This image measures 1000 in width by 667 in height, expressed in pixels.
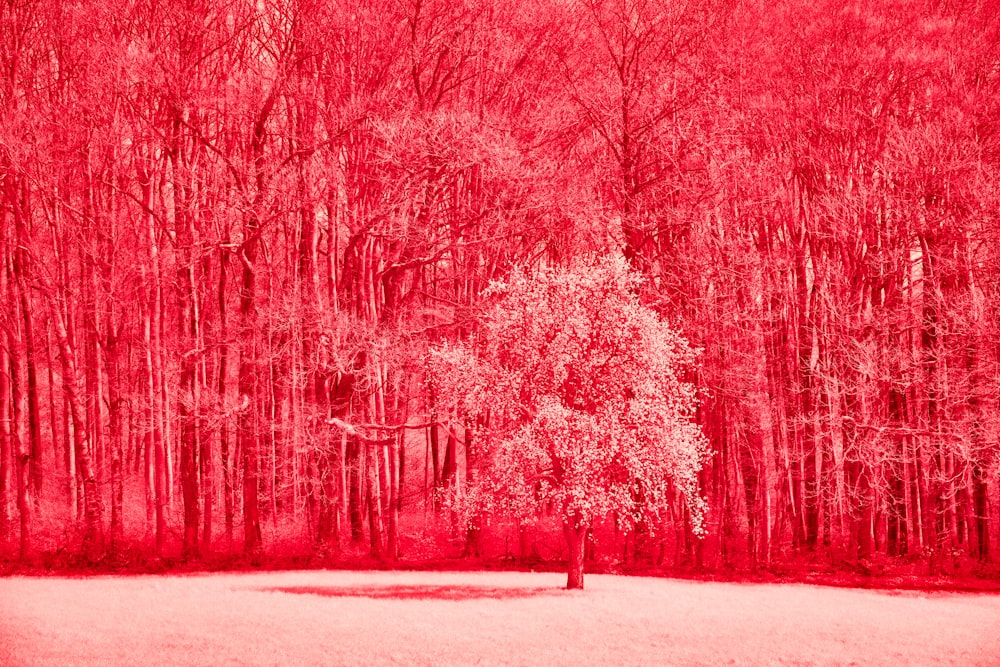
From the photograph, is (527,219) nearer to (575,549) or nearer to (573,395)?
(573,395)

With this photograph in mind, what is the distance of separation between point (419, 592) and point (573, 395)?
5.72 m

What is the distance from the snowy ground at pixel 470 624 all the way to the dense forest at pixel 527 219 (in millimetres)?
5389

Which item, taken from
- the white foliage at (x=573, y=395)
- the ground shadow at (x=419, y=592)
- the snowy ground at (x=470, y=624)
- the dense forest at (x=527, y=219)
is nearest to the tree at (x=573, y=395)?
the white foliage at (x=573, y=395)

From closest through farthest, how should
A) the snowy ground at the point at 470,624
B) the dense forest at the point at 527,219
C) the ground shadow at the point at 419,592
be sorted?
1. the snowy ground at the point at 470,624
2. the ground shadow at the point at 419,592
3. the dense forest at the point at 527,219

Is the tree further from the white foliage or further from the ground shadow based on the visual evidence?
the ground shadow

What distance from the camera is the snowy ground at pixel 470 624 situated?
16375mm

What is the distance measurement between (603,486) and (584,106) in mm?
13785

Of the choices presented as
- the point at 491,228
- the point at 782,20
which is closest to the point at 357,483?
the point at 491,228

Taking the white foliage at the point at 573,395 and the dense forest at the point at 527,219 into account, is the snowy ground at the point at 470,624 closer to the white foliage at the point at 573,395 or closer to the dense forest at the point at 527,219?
the white foliage at the point at 573,395

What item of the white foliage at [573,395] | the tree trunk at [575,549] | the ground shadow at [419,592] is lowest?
the ground shadow at [419,592]

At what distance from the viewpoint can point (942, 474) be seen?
28484 mm

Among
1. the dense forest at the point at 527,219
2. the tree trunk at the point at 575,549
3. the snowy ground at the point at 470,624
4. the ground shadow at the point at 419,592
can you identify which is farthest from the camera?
the dense forest at the point at 527,219

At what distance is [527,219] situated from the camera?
30750 mm

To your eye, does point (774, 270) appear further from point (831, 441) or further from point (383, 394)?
point (383, 394)
